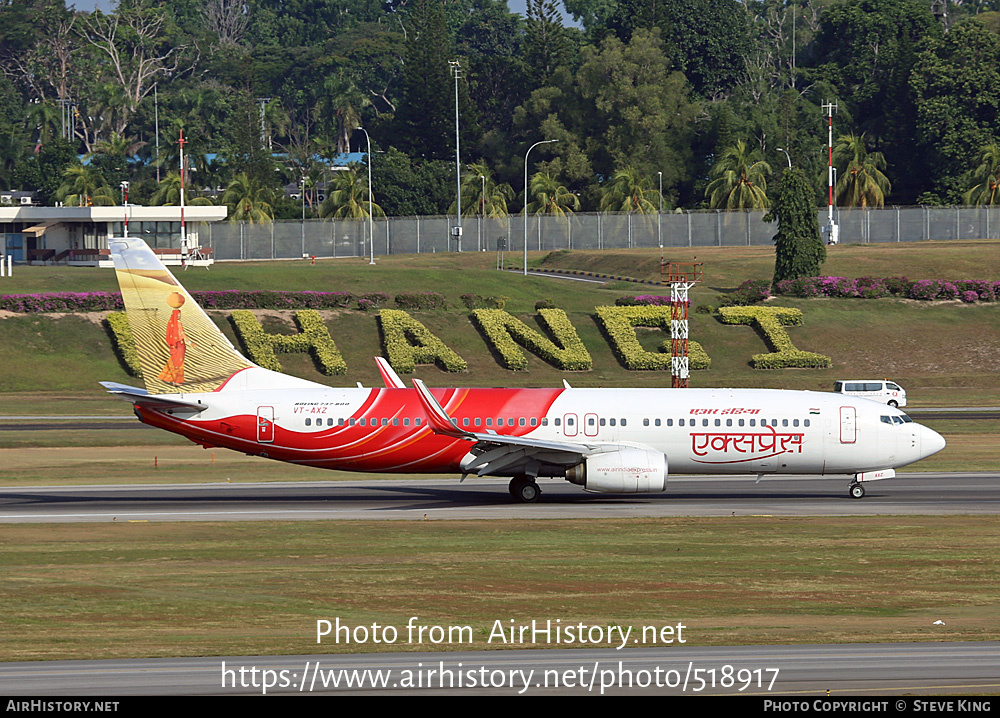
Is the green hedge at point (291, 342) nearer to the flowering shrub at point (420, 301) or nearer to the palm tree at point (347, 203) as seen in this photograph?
the flowering shrub at point (420, 301)

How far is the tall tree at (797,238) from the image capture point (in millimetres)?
103062

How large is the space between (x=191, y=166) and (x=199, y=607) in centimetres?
15378

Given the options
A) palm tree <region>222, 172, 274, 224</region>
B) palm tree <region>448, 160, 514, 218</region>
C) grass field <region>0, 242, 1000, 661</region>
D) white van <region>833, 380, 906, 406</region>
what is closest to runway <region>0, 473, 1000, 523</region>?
grass field <region>0, 242, 1000, 661</region>

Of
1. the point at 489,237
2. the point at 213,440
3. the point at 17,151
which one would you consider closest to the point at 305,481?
the point at 213,440

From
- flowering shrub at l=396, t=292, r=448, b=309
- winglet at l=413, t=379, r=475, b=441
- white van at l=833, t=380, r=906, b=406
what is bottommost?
white van at l=833, t=380, r=906, b=406

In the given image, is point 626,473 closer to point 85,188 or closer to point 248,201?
point 248,201

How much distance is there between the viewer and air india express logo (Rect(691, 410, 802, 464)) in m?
42.7

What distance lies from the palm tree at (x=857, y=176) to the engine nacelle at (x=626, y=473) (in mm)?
114133

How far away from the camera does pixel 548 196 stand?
156m

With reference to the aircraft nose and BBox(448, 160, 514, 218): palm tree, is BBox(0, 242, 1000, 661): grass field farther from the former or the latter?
BBox(448, 160, 514, 218): palm tree

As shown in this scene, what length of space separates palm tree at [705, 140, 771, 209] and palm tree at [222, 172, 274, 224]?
5067 cm

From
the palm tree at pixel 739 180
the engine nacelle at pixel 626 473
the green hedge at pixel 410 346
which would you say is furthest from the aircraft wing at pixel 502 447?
the palm tree at pixel 739 180

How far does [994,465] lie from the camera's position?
169ft
